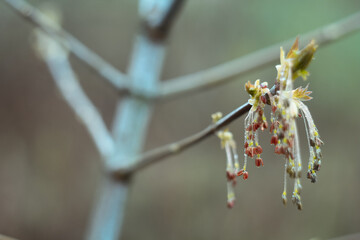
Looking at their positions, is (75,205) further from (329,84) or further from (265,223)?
(329,84)

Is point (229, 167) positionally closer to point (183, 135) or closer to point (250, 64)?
point (250, 64)

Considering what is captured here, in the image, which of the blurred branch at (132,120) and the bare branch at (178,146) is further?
the blurred branch at (132,120)

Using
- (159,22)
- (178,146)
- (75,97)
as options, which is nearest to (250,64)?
(159,22)

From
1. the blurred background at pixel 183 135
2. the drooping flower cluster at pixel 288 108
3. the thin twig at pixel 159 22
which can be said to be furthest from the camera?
the blurred background at pixel 183 135

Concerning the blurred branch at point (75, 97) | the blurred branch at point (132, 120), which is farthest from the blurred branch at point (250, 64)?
the blurred branch at point (75, 97)

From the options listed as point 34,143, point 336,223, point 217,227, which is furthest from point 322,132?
point 34,143

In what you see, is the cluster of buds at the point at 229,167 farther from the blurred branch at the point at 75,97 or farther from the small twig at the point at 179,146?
the blurred branch at the point at 75,97
